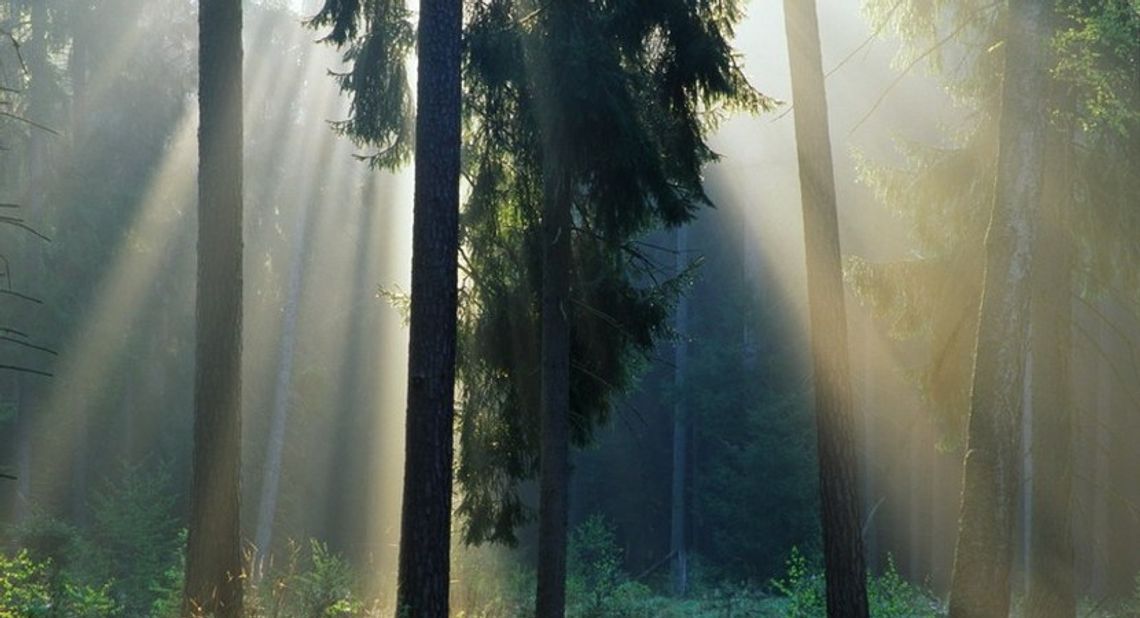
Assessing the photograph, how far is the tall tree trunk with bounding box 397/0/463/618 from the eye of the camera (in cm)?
877

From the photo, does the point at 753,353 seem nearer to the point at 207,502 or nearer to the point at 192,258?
the point at 192,258

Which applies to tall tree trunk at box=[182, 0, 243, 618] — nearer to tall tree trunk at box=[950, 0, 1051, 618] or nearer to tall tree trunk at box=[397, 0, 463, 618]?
tall tree trunk at box=[397, 0, 463, 618]

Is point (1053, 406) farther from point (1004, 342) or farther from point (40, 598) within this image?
point (40, 598)

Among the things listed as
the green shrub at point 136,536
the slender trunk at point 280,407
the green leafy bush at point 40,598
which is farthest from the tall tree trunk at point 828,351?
the slender trunk at point 280,407

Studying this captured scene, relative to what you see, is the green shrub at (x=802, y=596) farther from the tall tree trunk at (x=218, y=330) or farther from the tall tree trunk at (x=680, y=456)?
the tall tree trunk at (x=680, y=456)

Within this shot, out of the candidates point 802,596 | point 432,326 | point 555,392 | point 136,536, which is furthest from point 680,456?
point 432,326

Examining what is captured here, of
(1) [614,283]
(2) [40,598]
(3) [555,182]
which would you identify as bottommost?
(2) [40,598]

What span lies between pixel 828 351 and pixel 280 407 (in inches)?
865

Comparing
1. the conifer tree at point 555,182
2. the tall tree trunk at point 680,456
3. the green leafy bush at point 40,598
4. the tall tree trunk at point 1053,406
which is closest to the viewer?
the green leafy bush at point 40,598

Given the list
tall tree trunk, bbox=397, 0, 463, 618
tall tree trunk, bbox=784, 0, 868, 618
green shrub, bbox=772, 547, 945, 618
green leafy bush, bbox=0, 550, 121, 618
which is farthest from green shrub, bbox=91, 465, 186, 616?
tall tree trunk, bbox=784, 0, 868, 618

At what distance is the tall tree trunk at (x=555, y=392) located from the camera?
12.5 meters

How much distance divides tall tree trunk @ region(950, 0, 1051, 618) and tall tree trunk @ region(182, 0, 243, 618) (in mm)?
5431

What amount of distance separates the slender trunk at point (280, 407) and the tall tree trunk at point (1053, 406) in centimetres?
1965

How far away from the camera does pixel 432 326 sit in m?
8.92
